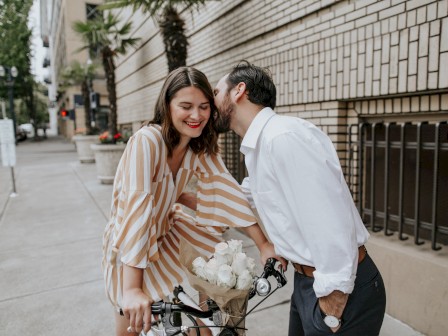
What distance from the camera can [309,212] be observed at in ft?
4.28

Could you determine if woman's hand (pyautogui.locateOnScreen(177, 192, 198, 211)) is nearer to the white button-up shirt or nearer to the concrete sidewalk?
the white button-up shirt

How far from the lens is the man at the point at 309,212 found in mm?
1289

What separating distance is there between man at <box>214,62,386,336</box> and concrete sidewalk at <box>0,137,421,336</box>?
1665mm

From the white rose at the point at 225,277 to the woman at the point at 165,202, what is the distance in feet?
1.01

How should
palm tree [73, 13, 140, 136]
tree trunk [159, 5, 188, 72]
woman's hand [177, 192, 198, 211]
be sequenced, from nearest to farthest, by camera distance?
woman's hand [177, 192, 198, 211] < tree trunk [159, 5, 188, 72] < palm tree [73, 13, 140, 136]

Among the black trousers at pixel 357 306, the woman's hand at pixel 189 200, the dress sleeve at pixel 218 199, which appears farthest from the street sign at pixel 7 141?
the black trousers at pixel 357 306

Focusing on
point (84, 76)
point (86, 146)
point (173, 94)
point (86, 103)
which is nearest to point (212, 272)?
point (173, 94)

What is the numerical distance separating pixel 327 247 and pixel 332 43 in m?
2.83

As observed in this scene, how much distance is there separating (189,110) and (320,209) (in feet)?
2.61

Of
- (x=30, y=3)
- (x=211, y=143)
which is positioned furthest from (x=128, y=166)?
(x=30, y=3)

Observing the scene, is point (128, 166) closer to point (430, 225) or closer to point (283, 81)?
point (430, 225)

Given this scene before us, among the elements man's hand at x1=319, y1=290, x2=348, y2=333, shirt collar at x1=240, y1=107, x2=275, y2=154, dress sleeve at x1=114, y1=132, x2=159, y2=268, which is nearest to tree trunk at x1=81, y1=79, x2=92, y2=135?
dress sleeve at x1=114, y1=132, x2=159, y2=268

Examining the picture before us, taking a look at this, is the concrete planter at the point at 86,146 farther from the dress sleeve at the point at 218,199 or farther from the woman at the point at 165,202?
the dress sleeve at the point at 218,199

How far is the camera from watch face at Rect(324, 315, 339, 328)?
1.35 meters
